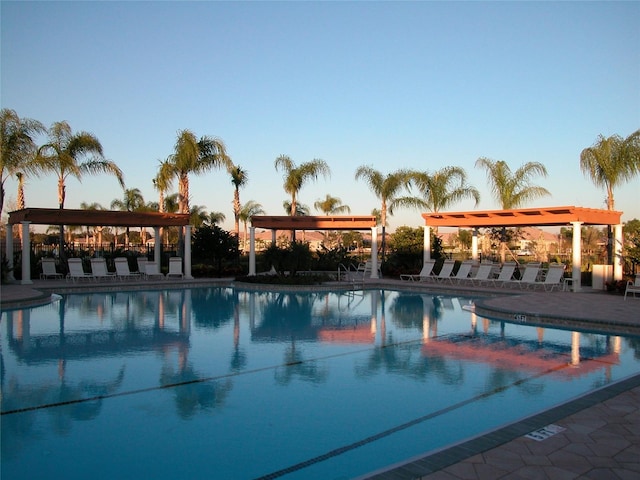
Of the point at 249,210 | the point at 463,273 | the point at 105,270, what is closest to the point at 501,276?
the point at 463,273

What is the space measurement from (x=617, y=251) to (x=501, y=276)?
3562 millimetres

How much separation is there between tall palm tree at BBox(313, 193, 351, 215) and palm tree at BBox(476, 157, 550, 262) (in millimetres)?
23125

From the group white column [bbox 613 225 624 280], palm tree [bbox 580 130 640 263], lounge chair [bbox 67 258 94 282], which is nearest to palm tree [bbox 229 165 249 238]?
lounge chair [bbox 67 258 94 282]

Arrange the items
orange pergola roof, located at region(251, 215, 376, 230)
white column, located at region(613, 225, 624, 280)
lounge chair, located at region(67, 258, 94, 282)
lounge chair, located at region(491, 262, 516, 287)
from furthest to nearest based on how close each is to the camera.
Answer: orange pergola roof, located at region(251, 215, 376, 230) → lounge chair, located at region(67, 258, 94, 282) → lounge chair, located at region(491, 262, 516, 287) → white column, located at region(613, 225, 624, 280)

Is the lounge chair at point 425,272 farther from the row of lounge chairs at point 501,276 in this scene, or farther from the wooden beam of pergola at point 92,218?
the wooden beam of pergola at point 92,218

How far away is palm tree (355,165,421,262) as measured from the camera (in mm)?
24172

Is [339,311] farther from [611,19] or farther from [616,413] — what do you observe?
[611,19]

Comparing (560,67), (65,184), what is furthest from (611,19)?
(65,184)

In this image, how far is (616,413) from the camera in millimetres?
4695

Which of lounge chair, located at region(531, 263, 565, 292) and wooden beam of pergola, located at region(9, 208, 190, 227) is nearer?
lounge chair, located at region(531, 263, 565, 292)

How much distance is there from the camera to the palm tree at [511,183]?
21.4m

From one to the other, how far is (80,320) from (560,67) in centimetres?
1557

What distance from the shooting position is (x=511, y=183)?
21688mm

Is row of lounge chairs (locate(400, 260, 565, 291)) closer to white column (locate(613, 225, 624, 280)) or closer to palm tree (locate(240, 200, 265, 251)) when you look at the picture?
white column (locate(613, 225, 624, 280))
